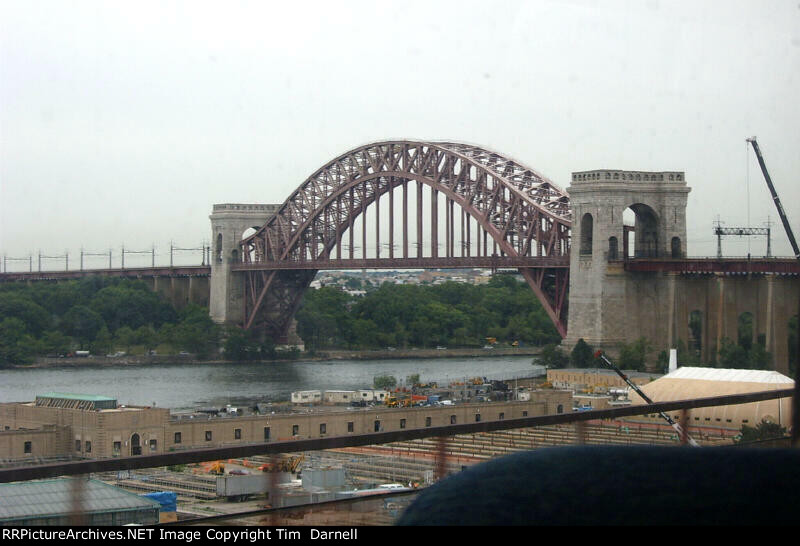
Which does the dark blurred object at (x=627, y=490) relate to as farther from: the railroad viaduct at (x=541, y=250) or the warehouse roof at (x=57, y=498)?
the railroad viaduct at (x=541, y=250)

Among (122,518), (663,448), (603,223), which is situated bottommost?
(122,518)

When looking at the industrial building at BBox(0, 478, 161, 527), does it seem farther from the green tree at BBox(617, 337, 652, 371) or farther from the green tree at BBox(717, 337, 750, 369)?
the green tree at BBox(617, 337, 652, 371)

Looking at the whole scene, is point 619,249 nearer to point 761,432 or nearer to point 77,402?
point 77,402

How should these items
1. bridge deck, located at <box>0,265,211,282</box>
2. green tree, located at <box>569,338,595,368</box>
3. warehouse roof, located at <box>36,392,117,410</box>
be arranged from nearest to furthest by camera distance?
1. warehouse roof, located at <box>36,392,117,410</box>
2. green tree, located at <box>569,338,595,368</box>
3. bridge deck, located at <box>0,265,211,282</box>

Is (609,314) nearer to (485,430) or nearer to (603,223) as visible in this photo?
(603,223)

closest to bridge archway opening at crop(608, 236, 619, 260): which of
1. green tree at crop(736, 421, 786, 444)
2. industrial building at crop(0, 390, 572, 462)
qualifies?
industrial building at crop(0, 390, 572, 462)

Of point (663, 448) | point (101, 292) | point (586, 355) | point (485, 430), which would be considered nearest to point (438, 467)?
point (485, 430)
